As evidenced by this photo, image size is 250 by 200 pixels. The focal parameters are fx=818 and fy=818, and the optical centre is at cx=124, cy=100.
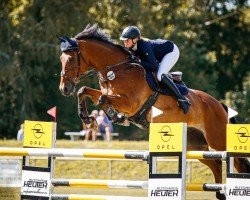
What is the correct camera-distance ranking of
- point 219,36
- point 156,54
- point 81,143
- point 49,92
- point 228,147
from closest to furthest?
point 228,147 → point 156,54 → point 81,143 → point 49,92 → point 219,36

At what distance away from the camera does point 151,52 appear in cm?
960

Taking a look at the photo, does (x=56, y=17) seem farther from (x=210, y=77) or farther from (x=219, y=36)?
(x=219, y=36)

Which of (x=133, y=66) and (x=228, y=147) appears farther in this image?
(x=133, y=66)

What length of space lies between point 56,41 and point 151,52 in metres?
19.8

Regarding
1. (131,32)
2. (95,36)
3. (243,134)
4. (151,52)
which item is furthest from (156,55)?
(243,134)

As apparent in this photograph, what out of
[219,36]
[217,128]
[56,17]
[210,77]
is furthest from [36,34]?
[217,128]

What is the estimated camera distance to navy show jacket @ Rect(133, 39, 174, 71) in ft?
31.4

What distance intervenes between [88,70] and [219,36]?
3254 centimetres

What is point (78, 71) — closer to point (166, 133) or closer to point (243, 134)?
point (166, 133)

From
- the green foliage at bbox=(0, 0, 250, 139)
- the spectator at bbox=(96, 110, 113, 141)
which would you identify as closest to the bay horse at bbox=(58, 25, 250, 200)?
the spectator at bbox=(96, 110, 113, 141)

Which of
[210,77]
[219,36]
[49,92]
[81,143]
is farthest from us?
[219,36]

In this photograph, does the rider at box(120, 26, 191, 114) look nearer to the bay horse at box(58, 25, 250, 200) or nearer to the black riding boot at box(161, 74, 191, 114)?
the black riding boot at box(161, 74, 191, 114)

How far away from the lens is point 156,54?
9.92 m

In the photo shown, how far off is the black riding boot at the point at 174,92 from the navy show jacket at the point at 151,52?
0.56ft
